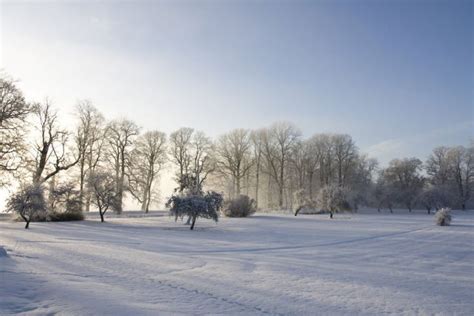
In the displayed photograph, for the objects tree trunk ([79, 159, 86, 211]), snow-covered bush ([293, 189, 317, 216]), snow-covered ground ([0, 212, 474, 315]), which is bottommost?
snow-covered ground ([0, 212, 474, 315])

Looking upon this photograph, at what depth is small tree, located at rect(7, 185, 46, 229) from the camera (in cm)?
2305

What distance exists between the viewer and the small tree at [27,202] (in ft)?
75.6

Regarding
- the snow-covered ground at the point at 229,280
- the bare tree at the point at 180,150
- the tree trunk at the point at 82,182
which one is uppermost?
the bare tree at the point at 180,150

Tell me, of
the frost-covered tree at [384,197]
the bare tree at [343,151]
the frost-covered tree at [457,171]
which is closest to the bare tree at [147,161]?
the bare tree at [343,151]

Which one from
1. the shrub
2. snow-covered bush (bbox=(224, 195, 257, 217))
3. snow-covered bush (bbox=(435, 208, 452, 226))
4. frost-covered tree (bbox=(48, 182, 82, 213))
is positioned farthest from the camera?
snow-covered bush (bbox=(224, 195, 257, 217))

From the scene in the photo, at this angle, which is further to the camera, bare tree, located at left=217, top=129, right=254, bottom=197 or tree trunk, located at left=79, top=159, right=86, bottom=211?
bare tree, located at left=217, top=129, right=254, bottom=197

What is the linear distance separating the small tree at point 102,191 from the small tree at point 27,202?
6266mm

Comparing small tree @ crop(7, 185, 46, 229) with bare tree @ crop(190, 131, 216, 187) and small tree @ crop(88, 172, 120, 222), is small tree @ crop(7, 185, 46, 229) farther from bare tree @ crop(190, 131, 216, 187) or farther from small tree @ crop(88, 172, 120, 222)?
bare tree @ crop(190, 131, 216, 187)

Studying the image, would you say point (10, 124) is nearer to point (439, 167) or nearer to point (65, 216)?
point (65, 216)

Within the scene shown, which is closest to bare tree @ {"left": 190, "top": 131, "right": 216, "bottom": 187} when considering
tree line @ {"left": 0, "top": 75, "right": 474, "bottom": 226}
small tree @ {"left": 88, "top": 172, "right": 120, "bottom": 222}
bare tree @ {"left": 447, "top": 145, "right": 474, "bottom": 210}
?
tree line @ {"left": 0, "top": 75, "right": 474, "bottom": 226}

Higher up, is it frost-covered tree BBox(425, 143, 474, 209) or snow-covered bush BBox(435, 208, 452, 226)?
frost-covered tree BBox(425, 143, 474, 209)

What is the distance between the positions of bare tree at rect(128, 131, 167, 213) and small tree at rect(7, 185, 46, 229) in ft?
60.4

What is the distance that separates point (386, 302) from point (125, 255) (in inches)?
349

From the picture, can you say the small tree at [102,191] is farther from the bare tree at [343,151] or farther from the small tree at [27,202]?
the bare tree at [343,151]
